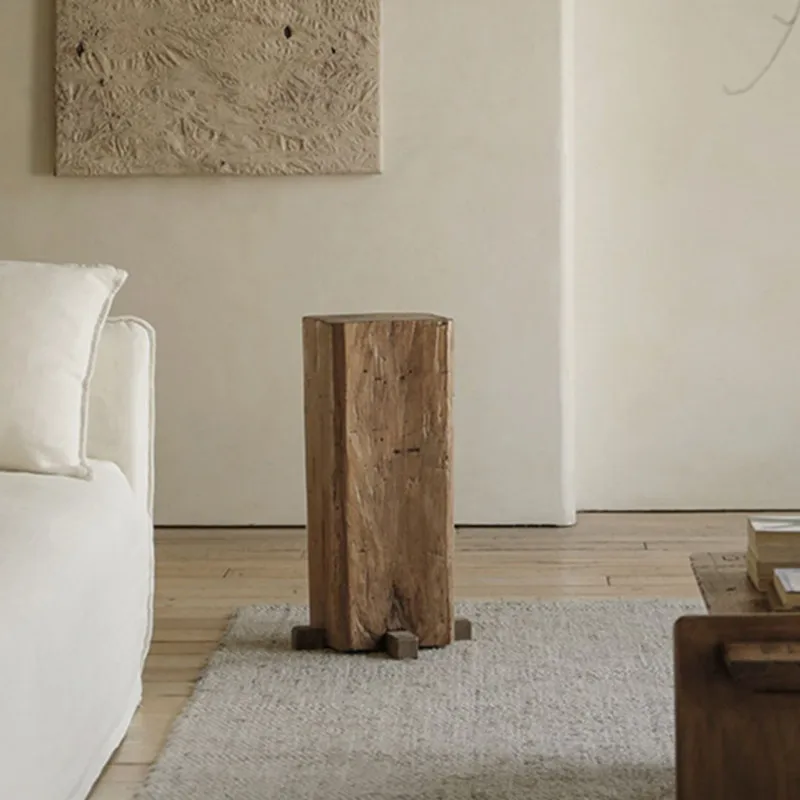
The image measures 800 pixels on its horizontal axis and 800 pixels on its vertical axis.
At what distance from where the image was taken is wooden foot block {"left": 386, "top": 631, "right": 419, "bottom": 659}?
2996 mm

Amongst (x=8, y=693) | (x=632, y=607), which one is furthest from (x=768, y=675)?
(x=632, y=607)

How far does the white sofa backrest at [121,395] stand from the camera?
2.67m

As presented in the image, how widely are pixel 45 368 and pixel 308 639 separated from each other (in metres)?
0.94

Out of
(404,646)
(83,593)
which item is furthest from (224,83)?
(83,593)

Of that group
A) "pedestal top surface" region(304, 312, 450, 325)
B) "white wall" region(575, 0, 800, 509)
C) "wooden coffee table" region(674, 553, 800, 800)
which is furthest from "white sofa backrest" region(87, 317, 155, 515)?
"white wall" region(575, 0, 800, 509)

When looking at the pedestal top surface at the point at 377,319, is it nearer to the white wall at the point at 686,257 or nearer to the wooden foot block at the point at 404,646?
the wooden foot block at the point at 404,646

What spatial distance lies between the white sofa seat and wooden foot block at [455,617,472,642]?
2.35 ft

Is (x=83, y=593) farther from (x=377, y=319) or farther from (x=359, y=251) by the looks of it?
(x=359, y=251)

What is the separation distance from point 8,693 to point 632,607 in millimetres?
1911

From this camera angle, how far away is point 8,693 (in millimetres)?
1775

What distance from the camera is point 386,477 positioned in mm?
3041

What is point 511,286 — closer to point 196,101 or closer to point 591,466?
point 591,466

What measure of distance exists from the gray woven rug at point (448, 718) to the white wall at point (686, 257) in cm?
127

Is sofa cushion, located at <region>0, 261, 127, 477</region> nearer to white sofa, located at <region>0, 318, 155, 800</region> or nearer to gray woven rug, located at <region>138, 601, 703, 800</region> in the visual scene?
white sofa, located at <region>0, 318, 155, 800</region>
